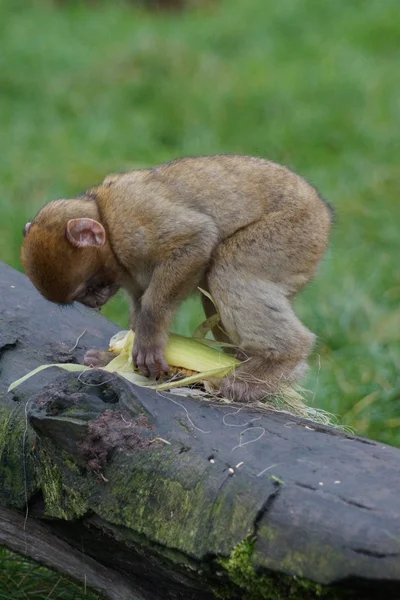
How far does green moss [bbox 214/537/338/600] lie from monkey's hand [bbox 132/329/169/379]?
151 cm

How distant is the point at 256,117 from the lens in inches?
449

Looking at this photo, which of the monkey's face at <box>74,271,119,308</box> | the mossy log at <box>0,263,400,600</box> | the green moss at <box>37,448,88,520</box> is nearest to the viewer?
the mossy log at <box>0,263,400,600</box>

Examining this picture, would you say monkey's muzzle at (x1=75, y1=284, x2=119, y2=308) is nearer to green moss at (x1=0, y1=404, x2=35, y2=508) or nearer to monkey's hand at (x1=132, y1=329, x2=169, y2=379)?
monkey's hand at (x1=132, y1=329, x2=169, y2=379)

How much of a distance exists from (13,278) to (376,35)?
32.6ft

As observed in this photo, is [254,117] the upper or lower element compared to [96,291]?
lower

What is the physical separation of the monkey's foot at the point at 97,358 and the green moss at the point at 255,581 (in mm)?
1669

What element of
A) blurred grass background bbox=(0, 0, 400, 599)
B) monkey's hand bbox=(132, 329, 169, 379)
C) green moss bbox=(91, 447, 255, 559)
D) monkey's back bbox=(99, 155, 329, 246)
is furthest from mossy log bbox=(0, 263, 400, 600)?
blurred grass background bbox=(0, 0, 400, 599)

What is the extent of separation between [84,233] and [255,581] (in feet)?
6.88

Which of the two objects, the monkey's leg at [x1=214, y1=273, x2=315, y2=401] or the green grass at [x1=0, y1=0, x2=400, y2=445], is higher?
the monkey's leg at [x1=214, y1=273, x2=315, y2=401]

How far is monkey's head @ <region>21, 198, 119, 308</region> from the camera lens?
4.50m

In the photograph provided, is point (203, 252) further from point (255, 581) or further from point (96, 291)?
point (255, 581)

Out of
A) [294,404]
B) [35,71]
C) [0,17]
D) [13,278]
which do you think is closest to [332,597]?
[294,404]

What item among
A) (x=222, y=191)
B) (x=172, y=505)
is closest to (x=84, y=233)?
(x=222, y=191)

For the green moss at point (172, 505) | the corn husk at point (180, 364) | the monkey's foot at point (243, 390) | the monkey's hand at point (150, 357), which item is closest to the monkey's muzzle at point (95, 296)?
the corn husk at point (180, 364)
